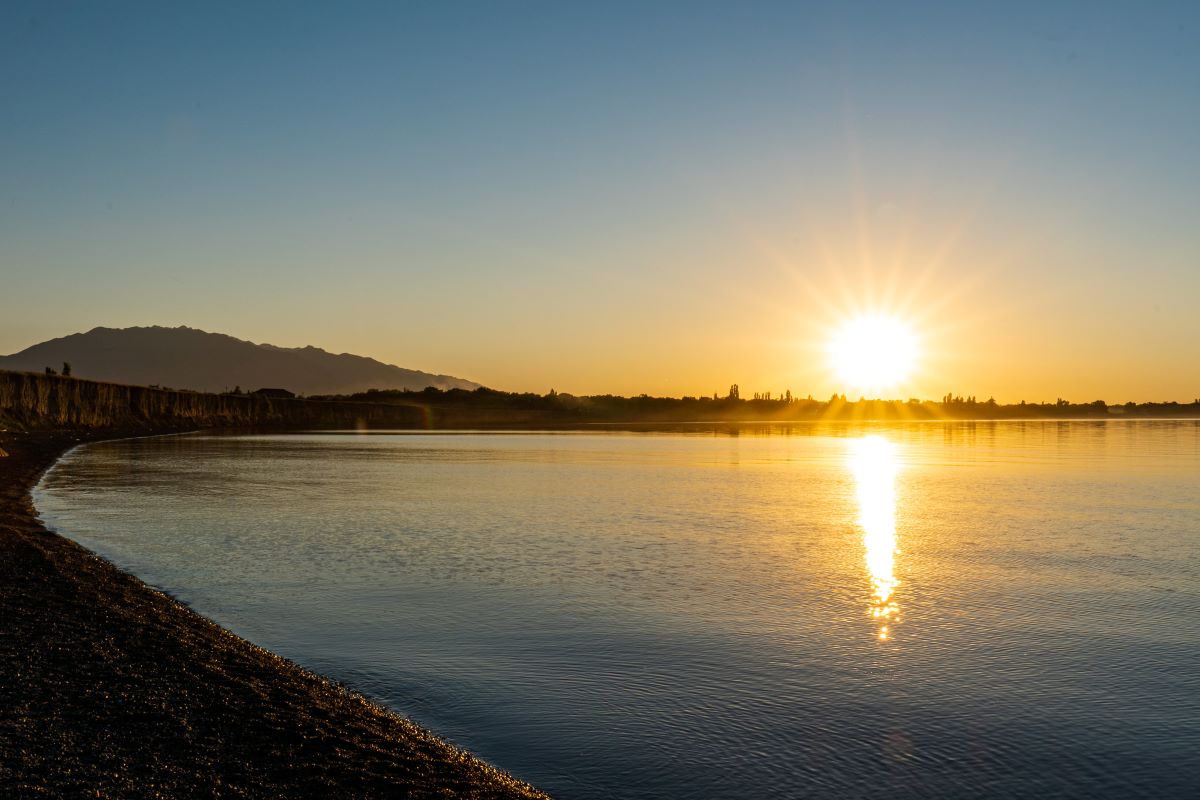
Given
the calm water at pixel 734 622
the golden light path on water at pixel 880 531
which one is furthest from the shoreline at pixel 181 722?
the golden light path on water at pixel 880 531

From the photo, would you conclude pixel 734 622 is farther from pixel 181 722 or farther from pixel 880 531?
pixel 880 531

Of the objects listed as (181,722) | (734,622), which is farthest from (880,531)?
(181,722)

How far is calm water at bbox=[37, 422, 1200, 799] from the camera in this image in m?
8.34

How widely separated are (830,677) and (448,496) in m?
21.5

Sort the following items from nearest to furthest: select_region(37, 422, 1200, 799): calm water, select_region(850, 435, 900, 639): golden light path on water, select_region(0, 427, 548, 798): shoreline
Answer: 1. select_region(0, 427, 548, 798): shoreline
2. select_region(37, 422, 1200, 799): calm water
3. select_region(850, 435, 900, 639): golden light path on water

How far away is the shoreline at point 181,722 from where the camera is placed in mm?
6855

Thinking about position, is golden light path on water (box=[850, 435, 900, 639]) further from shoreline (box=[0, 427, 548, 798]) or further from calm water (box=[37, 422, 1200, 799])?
shoreline (box=[0, 427, 548, 798])

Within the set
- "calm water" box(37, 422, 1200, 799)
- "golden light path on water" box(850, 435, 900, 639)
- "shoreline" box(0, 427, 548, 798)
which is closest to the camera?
"shoreline" box(0, 427, 548, 798)

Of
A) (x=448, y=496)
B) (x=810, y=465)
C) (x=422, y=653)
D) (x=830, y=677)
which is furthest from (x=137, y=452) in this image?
(x=830, y=677)

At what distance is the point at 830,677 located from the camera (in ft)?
35.0

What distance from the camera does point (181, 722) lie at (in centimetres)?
803

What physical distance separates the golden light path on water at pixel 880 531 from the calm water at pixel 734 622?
0.40 ft

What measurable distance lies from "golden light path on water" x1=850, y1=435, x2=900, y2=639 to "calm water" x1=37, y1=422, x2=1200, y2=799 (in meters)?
0.12

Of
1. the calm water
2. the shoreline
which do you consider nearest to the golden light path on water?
the calm water
